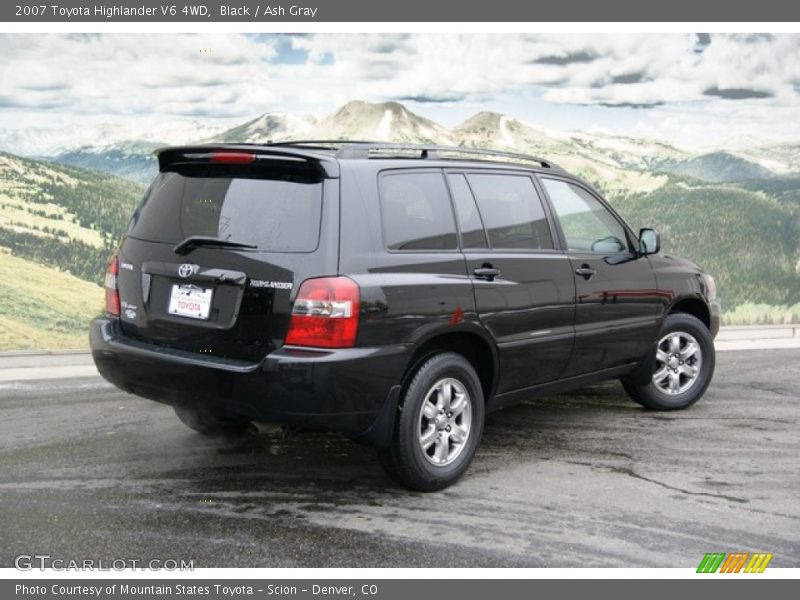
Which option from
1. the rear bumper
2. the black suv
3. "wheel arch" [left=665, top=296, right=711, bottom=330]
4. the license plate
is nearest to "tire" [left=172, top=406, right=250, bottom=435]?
the black suv

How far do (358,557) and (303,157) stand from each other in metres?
1.91

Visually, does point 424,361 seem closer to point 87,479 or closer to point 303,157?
point 303,157

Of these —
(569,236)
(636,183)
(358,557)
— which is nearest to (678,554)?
(358,557)

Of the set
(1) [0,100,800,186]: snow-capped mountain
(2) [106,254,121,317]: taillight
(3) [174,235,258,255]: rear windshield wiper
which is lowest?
(2) [106,254,121,317]: taillight

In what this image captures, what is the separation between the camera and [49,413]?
266 inches

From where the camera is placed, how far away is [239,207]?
4750mm

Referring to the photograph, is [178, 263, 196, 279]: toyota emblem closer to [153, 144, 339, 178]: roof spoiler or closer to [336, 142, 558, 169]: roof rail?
[153, 144, 339, 178]: roof spoiler

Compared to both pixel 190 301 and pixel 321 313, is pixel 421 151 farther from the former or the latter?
pixel 190 301

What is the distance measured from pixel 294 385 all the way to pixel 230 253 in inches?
29.6

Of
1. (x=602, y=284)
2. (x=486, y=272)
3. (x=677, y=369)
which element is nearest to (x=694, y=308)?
(x=677, y=369)

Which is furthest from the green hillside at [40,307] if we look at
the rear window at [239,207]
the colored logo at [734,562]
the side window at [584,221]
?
the colored logo at [734,562]

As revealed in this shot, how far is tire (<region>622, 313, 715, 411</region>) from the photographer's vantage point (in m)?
6.89

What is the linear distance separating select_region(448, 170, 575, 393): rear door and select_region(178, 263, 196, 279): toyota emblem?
4.86 ft

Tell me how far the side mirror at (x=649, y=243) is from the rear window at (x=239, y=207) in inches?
111
